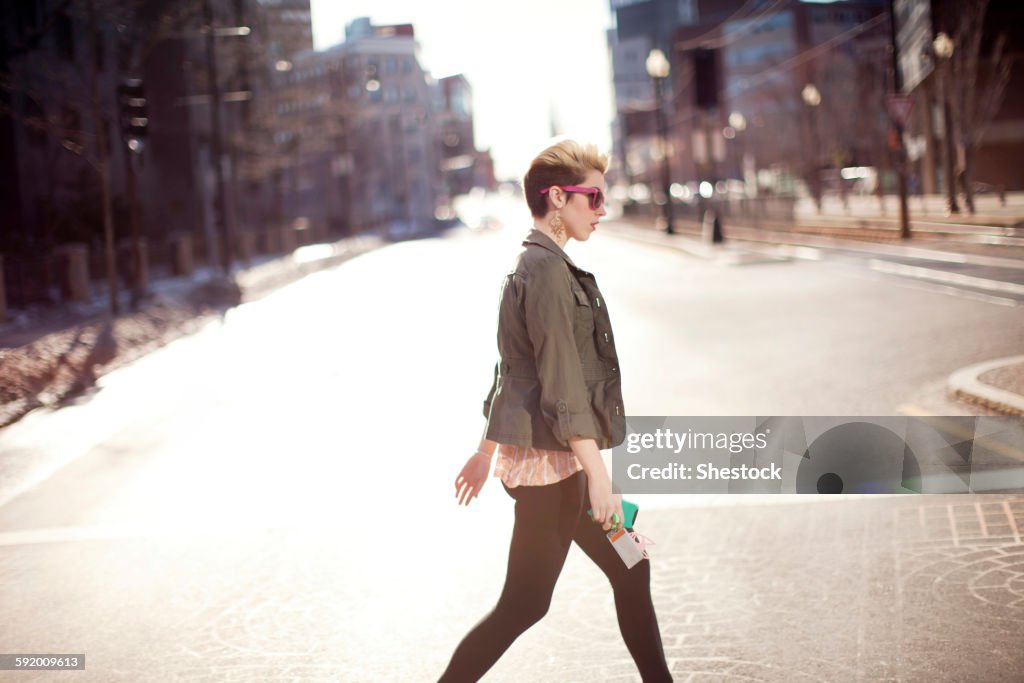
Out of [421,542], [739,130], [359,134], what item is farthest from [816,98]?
[421,542]

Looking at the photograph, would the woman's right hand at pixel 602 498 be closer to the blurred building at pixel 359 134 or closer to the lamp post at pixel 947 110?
the lamp post at pixel 947 110

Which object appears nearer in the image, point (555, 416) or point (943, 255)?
point (555, 416)

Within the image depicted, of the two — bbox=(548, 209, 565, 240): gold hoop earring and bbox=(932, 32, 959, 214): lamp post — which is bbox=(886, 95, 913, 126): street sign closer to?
bbox=(932, 32, 959, 214): lamp post

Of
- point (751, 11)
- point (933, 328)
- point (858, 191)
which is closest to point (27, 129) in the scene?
point (933, 328)

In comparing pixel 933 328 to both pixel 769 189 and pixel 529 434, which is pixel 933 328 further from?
pixel 769 189

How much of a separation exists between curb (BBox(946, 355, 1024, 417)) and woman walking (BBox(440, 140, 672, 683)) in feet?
18.3

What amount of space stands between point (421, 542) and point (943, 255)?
20706 mm

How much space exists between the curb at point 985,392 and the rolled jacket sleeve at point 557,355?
5.80 m

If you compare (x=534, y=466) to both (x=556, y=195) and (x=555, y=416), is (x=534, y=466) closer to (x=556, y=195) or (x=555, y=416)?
(x=555, y=416)

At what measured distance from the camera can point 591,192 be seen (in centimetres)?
353

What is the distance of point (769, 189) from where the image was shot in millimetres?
98312

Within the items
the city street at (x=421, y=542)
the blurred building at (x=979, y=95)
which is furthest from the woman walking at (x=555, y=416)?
the blurred building at (x=979, y=95)

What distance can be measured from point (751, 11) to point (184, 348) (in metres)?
127

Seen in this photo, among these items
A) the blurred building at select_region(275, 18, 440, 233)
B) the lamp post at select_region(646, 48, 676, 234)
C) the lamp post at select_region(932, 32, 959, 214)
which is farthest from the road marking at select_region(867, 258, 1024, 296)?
the blurred building at select_region(275, 18, 440, 233)
